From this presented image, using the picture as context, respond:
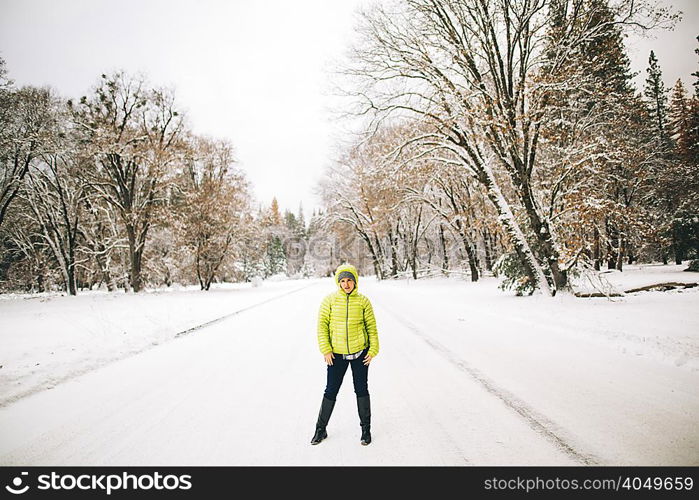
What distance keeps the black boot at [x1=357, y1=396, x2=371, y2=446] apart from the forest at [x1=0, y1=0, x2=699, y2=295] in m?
9.93

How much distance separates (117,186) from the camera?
2452cm

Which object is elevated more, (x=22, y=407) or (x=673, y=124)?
(x=673, y=124)

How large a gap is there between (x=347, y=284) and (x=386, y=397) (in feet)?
5.74

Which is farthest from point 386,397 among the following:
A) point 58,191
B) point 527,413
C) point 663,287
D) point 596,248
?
point 58,191

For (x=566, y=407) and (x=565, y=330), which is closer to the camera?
(x=566, y=407)

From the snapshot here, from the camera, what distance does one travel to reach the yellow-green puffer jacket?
11.3 ft

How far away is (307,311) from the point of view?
13.5m

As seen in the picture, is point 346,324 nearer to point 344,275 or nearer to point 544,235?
point 344,275

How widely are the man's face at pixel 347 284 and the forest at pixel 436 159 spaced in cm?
972

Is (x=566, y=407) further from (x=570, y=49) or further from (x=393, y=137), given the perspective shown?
(x=393, y=137)

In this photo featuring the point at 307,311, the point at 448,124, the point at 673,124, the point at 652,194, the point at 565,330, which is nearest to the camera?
the point at 565,330

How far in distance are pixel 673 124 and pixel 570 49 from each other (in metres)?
25.1

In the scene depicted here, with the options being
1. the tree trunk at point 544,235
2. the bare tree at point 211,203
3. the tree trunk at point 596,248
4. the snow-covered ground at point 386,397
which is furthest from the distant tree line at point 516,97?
the bare tree at point 211,203
